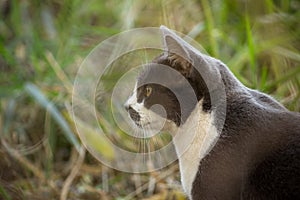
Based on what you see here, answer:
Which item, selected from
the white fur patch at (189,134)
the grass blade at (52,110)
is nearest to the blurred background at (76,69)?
the grass blade at (52,110)

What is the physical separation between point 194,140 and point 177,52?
195 millimetres

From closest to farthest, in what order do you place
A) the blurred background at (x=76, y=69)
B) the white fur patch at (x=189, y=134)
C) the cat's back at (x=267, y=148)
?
the cat's back at (x=267, y=148)
the white fur patch at (x=189, y=134)
the blurred background at (x=76, y=69)

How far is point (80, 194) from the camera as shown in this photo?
2223 mm

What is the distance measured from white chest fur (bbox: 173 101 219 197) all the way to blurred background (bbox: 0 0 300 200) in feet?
1.63

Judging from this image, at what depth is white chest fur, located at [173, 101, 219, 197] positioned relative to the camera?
4.91 feet

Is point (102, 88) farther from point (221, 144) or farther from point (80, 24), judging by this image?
point (221, 144)

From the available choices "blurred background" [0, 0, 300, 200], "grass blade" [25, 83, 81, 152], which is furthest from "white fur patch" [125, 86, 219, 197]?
"grass blade" [25, 83, 81, 152]

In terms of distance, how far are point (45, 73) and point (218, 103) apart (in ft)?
3.77

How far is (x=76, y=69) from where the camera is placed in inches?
Result: 100

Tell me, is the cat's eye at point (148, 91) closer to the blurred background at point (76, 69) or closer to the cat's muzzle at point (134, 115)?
the cat's muzzle at point (134, 115)

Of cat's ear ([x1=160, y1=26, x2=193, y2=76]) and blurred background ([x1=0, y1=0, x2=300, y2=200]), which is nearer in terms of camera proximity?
cat's ear ([x1=160, y1=26, x2=193, y2=76])

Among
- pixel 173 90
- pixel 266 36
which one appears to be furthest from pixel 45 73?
pixel 173 90

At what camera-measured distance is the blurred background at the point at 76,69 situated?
7.27ft

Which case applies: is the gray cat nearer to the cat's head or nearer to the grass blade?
the cat's head
